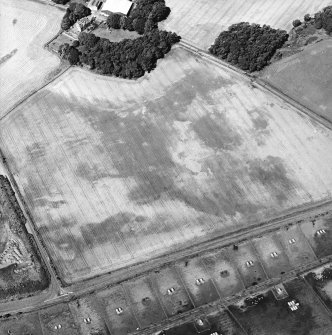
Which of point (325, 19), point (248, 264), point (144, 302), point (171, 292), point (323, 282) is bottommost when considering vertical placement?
point (144, 302)

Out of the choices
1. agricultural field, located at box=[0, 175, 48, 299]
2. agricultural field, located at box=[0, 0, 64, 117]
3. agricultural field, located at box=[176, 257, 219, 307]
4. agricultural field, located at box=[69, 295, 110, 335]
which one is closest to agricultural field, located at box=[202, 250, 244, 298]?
agricultural field, located at box=[176, 257, 219, 307]

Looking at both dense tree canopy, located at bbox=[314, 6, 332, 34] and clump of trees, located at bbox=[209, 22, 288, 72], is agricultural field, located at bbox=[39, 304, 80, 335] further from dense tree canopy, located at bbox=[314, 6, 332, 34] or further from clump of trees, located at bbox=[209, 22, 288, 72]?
dense tree canopy, located at bbox=[314, 6, 332, 34]

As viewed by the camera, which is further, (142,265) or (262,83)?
(262,83)

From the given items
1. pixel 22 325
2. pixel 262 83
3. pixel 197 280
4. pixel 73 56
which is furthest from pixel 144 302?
pixel 73 56

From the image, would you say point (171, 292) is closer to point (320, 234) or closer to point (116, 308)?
point (116, 308)

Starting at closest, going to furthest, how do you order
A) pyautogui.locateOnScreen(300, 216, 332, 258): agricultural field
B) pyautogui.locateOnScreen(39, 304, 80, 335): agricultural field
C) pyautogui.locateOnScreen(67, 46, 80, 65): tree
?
pyautogui.locateOnScreen(39, 304, 80, 335): agricultural field, pyautogui.locateOnScreen(300, 216, 332, 258): agricultural field, pyautogui.locateOnScreen(67, 46, 80, 65): tree

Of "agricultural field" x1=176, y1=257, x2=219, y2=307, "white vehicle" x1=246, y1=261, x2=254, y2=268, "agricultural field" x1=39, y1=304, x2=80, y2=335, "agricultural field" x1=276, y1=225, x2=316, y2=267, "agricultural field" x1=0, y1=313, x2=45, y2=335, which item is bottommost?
"agricultural field" x1=0, y1=313, x2=45, y2=335
